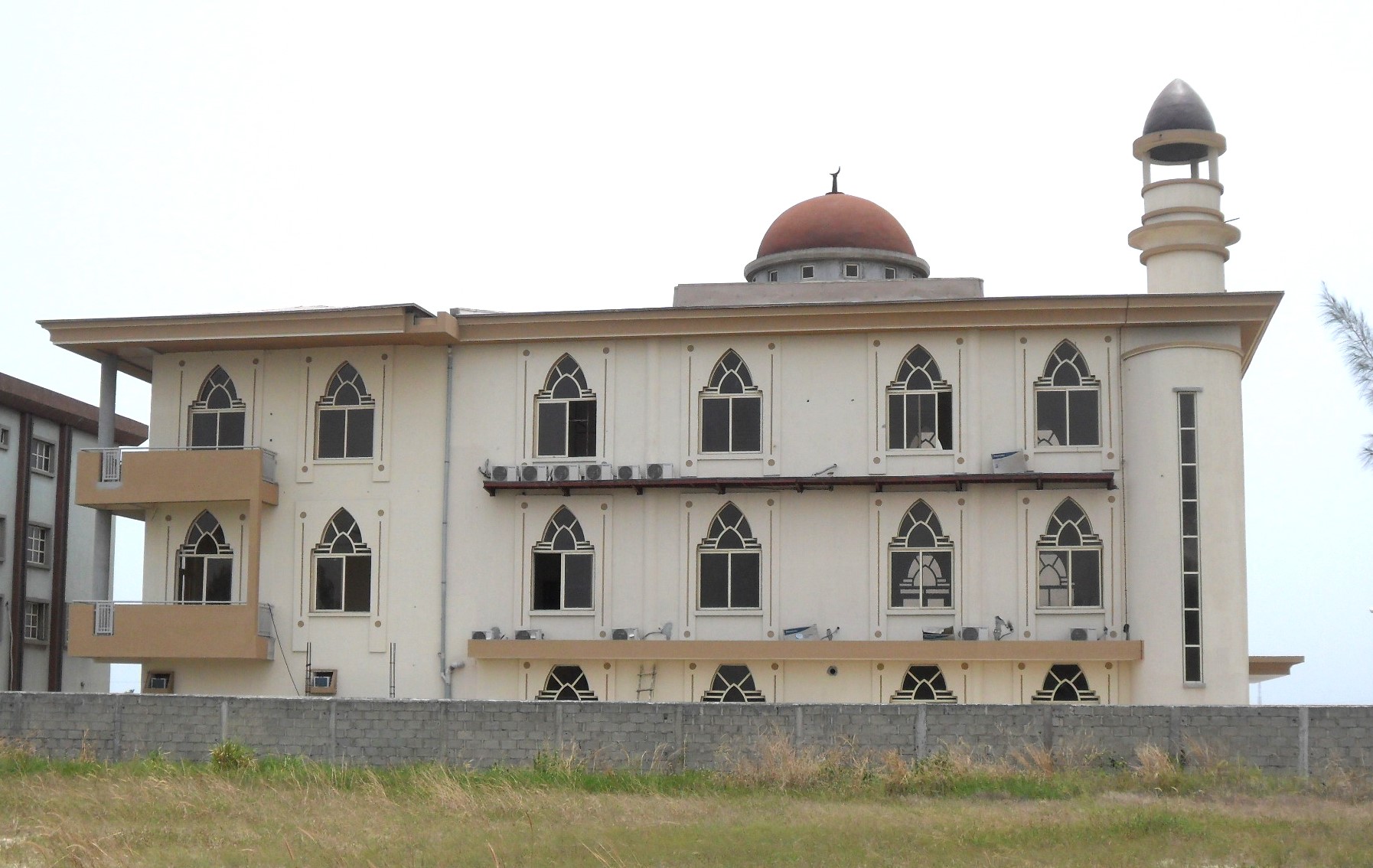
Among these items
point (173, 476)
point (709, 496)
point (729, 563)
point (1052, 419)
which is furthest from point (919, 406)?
point (173, 476)

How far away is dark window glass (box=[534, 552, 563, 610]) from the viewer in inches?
1182

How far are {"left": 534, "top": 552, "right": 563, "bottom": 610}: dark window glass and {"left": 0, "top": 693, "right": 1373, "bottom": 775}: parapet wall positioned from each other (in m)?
6.78

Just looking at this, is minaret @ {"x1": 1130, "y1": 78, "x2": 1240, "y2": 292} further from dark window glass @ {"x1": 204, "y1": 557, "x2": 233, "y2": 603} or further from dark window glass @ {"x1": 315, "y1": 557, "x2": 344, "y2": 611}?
dark window glass @ {"x1": 204, "y1": 557, "x2": 233, "y2": 603}

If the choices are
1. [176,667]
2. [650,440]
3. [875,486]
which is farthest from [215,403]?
[875,486]

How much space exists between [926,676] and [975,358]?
595cm

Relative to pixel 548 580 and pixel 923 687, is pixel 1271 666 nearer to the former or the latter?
pixel 923 687

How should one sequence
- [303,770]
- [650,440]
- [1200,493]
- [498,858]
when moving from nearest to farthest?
[498,858] → [303,770] → [1200,493] → [650,440]

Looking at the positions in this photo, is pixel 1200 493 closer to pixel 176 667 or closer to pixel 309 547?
pixel 309 547

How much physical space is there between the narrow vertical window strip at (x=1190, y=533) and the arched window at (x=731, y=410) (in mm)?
7656

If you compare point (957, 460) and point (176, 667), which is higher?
point (957, 460)

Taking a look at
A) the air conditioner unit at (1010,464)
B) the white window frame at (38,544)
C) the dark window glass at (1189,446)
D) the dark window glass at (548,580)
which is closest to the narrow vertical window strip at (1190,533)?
the dark window glass at (1189,446)

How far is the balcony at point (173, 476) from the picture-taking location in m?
30.5

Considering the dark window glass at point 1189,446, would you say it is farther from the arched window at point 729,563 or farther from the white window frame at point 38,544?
the white window frame at point 38,544

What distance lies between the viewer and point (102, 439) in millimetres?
31797
